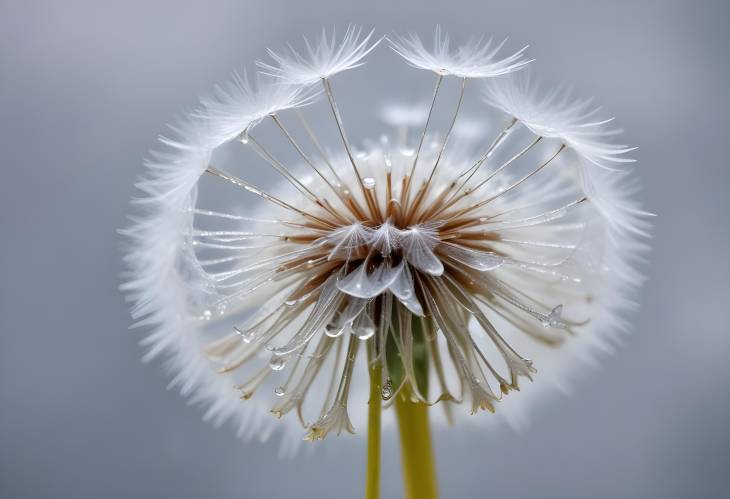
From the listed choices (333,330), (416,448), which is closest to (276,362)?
(333,330)

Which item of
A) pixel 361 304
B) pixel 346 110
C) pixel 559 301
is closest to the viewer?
pixel 361 304

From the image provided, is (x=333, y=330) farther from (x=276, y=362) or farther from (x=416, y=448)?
(x=416, y=448)

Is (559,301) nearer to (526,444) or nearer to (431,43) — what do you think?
(431,43)

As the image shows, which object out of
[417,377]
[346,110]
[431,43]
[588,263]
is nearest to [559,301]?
[588,263]

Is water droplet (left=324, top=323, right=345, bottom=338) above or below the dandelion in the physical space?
below

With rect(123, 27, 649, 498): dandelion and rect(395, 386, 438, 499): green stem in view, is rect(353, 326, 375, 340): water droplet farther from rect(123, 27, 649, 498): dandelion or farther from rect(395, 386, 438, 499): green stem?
rect(395, 386, 438, 499): green stem

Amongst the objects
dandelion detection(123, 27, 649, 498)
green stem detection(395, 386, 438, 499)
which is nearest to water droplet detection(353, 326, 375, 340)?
dandelion detection(123, 27, 649, 498)

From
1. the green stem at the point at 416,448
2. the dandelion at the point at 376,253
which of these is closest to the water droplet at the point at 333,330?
the dandelion at the point at 376,253
